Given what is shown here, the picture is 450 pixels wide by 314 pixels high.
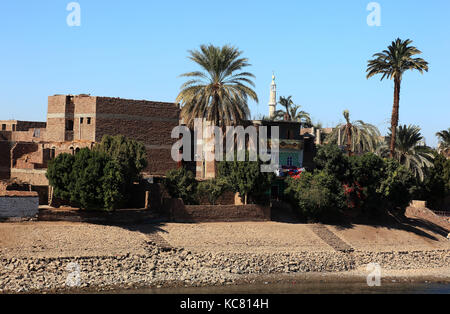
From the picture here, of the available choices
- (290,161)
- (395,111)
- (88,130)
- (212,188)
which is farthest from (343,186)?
(88,130)

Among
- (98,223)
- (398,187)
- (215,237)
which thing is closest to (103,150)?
(98,223)

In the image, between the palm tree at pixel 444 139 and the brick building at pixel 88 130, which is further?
the palm tree at pixel 444 139

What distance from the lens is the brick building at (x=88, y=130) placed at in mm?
58281

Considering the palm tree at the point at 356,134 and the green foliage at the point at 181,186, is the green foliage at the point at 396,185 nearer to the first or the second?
the palm tree at the point at 356,134

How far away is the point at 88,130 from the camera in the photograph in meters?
60.5

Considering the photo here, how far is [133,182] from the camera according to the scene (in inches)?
2208

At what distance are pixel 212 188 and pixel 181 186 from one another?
9.19 feet

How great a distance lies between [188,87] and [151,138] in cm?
716

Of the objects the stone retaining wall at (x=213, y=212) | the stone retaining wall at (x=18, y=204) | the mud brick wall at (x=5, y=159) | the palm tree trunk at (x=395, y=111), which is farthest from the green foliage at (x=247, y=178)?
the mud brick wall at (x=5, y=159)

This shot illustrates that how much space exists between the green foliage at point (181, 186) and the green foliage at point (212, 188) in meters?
0.80

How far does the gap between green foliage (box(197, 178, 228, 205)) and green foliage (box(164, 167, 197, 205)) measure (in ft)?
2.62

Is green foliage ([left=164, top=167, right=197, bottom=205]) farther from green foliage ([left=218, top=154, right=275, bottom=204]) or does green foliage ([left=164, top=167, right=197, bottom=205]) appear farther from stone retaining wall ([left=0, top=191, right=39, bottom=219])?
stone retaining wall ([left=0, top=191, right=39, bottom=219])

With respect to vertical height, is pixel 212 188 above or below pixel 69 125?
below

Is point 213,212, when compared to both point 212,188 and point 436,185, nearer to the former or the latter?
point 212,188
